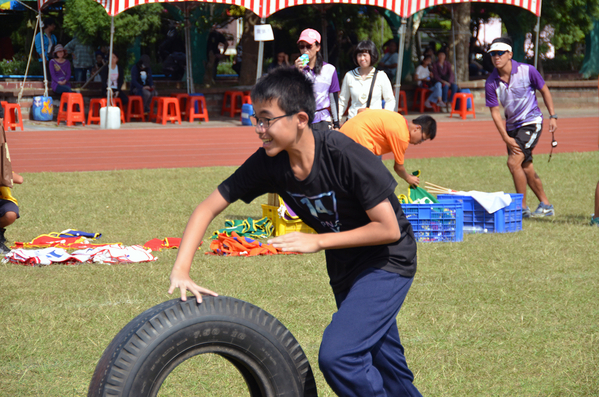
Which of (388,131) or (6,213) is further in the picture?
(6,213)

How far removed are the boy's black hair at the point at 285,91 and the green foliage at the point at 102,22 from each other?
16985mm

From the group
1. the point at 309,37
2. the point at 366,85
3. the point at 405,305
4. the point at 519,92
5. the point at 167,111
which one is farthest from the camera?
the point at 167,111

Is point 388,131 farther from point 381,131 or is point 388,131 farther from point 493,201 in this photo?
point 493,201

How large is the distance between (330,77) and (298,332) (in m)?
4.03

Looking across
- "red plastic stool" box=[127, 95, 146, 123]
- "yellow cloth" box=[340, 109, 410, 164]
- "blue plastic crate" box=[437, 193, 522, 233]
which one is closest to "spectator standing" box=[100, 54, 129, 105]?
"red plastic stool" box=[127, 95, 146, 123]

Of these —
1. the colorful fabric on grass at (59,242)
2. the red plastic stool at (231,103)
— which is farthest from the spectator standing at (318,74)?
the red plastic stool at (231,103)

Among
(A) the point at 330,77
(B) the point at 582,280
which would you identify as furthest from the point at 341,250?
(A) the point at 330,77

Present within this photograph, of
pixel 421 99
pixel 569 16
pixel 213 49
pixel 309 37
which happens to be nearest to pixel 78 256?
pixel 309 37

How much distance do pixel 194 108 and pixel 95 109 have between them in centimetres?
265

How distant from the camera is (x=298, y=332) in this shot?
4.39m

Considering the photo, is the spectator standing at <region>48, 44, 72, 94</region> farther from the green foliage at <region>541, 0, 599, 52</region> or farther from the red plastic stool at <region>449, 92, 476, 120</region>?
the green foliage at <region>541, 0, 599, 52</region>

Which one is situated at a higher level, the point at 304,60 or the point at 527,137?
the point at 304,60

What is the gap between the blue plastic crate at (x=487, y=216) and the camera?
283 inches

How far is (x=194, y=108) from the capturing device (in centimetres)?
1975
